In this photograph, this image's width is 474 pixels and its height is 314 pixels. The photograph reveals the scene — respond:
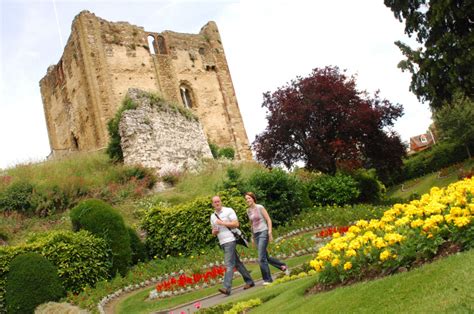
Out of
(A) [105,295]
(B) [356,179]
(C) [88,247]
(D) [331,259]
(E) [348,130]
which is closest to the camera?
(D) [331,259]

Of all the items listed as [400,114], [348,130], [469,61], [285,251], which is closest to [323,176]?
[348,130]

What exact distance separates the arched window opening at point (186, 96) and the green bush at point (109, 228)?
2921 centimetres

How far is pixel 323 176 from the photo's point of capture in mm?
22406

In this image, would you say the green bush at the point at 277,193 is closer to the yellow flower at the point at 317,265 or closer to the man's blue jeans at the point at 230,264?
the man's blue jeans at the point at 230,264

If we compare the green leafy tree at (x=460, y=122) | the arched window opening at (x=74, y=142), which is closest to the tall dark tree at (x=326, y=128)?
the green leafy tree at (x=460, y=122)

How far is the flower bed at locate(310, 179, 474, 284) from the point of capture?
5.65 metres

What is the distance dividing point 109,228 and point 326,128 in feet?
37.6

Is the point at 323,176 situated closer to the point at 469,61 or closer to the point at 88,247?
the point at 469,61

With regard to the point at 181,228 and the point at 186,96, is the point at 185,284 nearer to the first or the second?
the point at 181,228

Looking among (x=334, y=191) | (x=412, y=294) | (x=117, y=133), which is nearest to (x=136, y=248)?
(x=334, y=191)

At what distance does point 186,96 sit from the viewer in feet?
141

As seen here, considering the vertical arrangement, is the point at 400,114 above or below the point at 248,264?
above

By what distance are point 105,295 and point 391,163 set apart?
49.6 feet

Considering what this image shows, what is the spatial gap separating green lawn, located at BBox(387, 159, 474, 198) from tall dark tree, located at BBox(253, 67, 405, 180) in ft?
29.7
